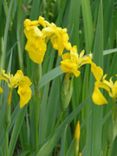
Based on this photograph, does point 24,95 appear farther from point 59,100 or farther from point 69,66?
point 59,100

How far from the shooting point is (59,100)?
0.99 metres

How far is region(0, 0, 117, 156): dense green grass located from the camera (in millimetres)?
773

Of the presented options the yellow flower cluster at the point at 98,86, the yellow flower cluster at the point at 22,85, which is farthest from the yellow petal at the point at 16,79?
the yellow flower cluster at the point at 98,86

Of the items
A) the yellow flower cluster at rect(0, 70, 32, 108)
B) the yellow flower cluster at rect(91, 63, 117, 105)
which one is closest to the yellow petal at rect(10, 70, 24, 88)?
the yellow flower cluster at rect(0, 70, 32, 108)

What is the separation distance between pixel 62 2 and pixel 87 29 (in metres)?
A: 0.25

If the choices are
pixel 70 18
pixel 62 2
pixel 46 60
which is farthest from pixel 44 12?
pixel 46 60

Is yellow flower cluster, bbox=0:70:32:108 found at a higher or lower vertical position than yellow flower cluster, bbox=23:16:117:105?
lower

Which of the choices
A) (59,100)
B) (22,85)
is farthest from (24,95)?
(59,100)

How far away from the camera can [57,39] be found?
2.39 ft

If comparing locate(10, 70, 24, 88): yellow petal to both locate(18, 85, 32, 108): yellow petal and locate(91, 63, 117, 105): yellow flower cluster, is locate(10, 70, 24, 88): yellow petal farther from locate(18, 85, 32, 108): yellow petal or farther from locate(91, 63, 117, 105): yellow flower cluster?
locate(91, 63, 117, 105): yellow flower cluster

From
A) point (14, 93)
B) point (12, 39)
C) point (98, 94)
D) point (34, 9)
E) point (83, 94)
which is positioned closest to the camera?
point (98, 94)

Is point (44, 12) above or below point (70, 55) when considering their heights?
above

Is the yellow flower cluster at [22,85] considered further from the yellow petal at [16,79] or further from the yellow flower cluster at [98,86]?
the yellow flower cluster at [98,86]

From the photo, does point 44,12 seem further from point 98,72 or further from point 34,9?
point 98,72
